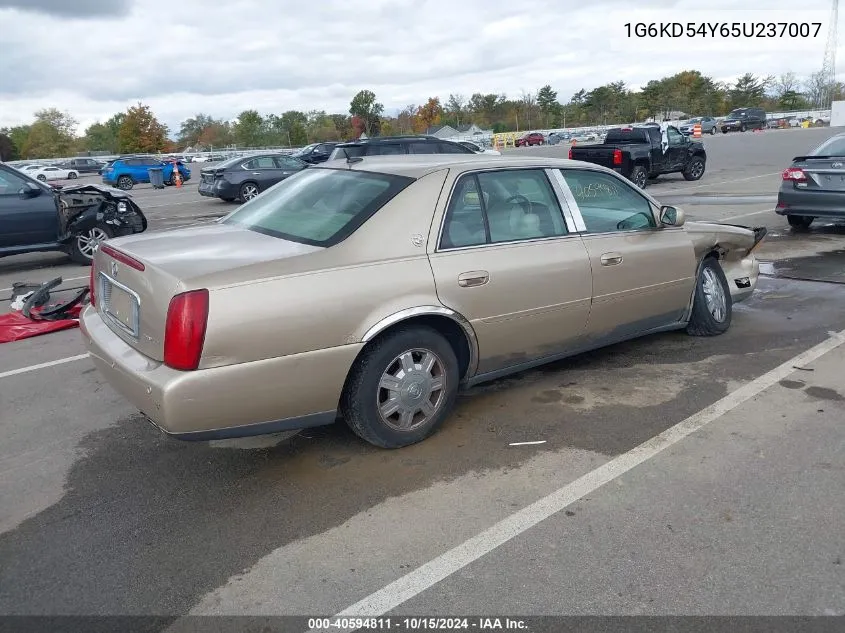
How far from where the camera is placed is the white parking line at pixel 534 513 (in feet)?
8.76

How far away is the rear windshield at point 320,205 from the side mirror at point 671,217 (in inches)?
80.6

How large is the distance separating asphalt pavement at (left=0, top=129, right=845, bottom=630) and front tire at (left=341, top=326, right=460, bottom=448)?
153mm

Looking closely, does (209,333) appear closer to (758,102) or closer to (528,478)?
(528,478)

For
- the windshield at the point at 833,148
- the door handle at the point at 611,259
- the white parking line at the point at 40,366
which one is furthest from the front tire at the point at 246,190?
the door handle at the point at 611,259

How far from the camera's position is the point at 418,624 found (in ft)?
8.29

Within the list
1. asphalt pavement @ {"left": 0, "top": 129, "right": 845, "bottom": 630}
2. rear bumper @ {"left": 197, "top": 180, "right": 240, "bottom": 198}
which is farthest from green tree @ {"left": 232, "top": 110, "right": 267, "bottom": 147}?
asphalt pavement @ {"left": 0, "top": 129, "right": 845, "bottom": 630}

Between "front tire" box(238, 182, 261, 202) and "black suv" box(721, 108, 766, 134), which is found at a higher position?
"black suv" box(721, 108, 766, 134)

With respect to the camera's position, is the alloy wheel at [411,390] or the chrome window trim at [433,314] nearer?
the chrome window trim at [433,314]


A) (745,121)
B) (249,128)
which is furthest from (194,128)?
(745,121)

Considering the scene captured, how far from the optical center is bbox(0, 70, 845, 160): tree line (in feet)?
307

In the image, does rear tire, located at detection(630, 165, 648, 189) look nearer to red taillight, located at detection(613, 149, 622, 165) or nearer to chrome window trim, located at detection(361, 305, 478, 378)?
red taillight, located at detection(613, 149, 622, 165)

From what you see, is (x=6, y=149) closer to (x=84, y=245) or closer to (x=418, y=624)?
(x=84, y=245)

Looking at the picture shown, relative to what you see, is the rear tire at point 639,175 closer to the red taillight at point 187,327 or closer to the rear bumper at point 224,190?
the rear bumper at point 224,190

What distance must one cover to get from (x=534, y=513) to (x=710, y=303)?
3.15m
